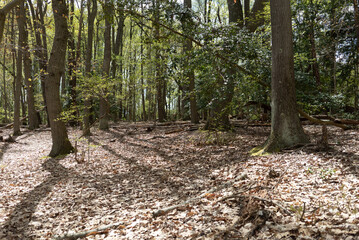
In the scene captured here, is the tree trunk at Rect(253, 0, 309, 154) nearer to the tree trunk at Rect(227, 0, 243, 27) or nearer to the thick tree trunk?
the tree trunk at Rect(227, 0, 243, 27)

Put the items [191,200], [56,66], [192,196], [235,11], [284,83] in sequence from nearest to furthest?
[191,200], [192,196], [284,83], [56,66], [235,11]

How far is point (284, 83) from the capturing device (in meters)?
6.05

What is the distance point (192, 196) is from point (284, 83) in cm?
A: 365

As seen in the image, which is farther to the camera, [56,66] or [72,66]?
[72,66]

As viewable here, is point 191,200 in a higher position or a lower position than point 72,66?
lower

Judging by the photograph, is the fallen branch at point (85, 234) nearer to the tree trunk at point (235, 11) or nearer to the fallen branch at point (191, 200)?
the fallen branch at point (191, 200)

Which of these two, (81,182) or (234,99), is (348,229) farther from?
(234,99)

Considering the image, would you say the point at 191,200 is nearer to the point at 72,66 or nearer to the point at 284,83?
the point at 284,83

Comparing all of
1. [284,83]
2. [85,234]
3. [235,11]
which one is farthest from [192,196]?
[235,11]

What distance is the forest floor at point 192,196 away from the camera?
3.04 m

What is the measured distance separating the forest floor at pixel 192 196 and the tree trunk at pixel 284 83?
0.42 metres

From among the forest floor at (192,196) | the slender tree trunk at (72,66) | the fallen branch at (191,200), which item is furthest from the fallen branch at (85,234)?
the slender tree trunk at (72,66)

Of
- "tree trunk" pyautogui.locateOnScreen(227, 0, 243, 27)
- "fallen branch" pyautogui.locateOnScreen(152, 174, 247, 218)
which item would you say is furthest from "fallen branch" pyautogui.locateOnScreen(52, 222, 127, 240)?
"tree trunk" pyautogui.locateOnScreen(227, 0, 243, 27)

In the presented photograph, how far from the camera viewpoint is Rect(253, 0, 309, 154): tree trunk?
6.06 meters
